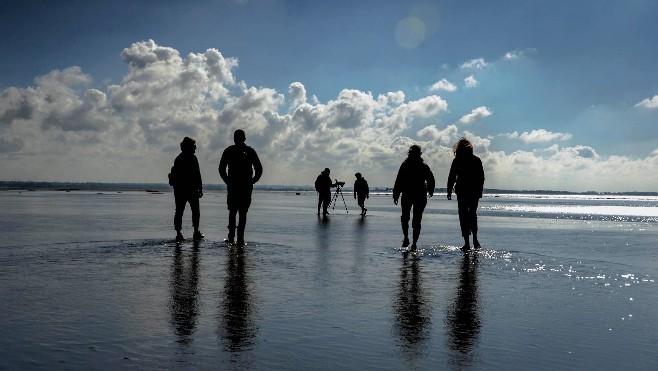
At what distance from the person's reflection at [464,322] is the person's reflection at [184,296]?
1.94 m

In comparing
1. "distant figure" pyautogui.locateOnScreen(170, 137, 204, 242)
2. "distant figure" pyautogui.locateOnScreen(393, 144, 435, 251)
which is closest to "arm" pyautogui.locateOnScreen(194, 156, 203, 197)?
"distant figure" pyautogui.locateOnScreen(170, 137, 204, 242)

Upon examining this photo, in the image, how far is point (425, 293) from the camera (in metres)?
6.68

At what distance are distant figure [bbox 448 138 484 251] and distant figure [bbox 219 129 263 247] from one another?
12.9 ft

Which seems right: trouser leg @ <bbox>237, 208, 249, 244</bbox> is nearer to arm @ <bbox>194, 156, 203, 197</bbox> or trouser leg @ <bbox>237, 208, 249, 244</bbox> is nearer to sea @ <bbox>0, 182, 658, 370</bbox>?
sea @ <bbox>0, 182, 658, 370</bbox>

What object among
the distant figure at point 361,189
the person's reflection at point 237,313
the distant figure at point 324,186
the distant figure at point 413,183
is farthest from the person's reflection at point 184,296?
the distant figure at point 361,189

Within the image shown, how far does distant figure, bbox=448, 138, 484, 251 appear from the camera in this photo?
38.6 feet

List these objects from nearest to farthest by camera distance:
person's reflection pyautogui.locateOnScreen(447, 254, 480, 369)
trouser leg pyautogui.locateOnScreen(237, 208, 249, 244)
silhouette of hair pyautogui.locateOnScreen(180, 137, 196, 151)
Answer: person's reflection pyautogui.locateOnScreen(447, 254, 480, 369) < trouser leg pyautogui.locateOnScreen(237, 208, 249, 244) < silhouette of hair pyautogui.locateOnScreen(180, 137, 196, 151)

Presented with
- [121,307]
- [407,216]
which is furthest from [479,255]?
[121,307]

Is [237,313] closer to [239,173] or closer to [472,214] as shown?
[239,173]

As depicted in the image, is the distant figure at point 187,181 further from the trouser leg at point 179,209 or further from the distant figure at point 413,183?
the distant figure at point 413,183

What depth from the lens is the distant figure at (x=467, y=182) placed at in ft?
38.6

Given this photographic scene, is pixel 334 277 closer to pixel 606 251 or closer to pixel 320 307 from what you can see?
pixel 320 307

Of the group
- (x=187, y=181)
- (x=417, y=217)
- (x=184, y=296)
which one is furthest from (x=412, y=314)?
(x=187, y=181)

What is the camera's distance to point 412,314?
5527 mm
